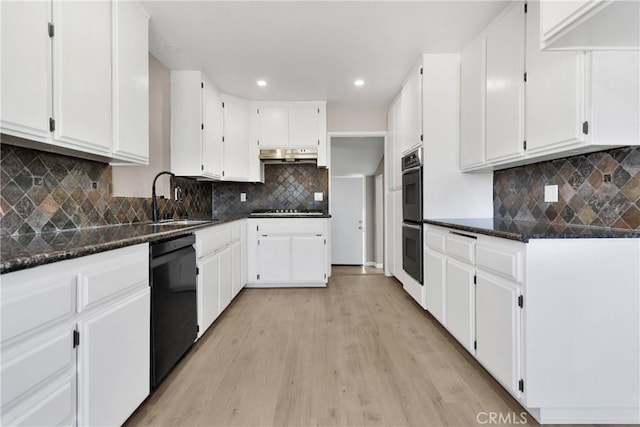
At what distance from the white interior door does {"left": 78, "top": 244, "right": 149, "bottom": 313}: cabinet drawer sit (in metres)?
5.17

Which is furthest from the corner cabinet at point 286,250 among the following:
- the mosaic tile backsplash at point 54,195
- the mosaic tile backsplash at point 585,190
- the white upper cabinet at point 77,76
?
the mosaic tile backsplash at point 585,190

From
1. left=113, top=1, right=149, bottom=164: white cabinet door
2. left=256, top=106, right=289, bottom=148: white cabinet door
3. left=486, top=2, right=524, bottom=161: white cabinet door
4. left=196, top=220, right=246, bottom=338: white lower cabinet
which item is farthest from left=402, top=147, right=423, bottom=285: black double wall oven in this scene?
left=113, top=1, right=149, bottom=164: white cabinet door

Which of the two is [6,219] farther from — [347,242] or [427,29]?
[347,242]

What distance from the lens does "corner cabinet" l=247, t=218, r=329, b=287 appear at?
386 centimetres

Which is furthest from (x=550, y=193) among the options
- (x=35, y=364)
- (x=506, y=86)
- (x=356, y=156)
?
(x=356, y=156)

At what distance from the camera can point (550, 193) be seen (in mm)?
2158

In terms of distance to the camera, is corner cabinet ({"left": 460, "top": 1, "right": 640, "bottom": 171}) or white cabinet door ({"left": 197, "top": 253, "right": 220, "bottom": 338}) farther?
white cabinet door ({"left": 197, "top": 253, "right": 220, "bottom": 338})

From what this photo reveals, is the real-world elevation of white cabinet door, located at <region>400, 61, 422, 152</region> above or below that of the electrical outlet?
above

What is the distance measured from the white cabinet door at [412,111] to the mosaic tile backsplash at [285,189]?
1338 millimetres

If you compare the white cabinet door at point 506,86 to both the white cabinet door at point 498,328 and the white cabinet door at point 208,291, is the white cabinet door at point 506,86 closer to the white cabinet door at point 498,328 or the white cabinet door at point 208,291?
the white cabinet door at point 498,328

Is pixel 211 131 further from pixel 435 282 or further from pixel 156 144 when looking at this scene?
pixel 435 282

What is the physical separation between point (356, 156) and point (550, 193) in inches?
156

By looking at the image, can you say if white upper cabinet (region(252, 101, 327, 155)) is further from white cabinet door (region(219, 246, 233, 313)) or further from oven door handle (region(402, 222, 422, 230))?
white cabinet door (region(219, 246, 233, 313))

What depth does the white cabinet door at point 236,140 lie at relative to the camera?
3.81 meters
